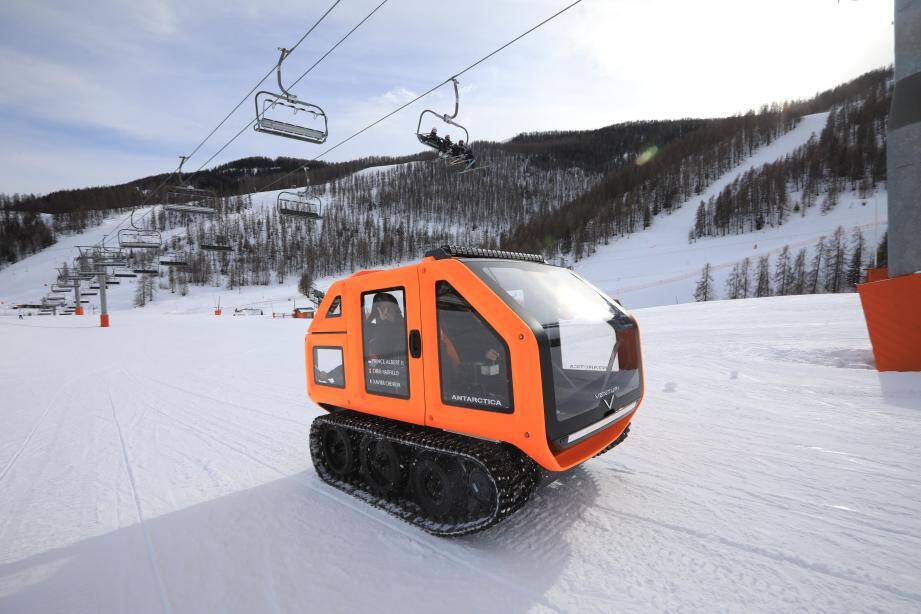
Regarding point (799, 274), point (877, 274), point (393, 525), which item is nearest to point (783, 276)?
point (799, 274)

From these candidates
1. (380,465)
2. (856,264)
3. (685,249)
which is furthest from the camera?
(685,249)

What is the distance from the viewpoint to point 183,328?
83.5 feet

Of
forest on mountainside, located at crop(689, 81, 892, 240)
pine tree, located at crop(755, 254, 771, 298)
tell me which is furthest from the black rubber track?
forest on mountainside, located at crop(689, 81, 892, 240)

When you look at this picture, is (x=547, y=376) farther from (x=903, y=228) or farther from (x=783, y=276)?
(x=783, y=276)

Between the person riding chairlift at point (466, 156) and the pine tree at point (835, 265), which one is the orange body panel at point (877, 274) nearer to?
the person riding chairlift at point (466, 156)

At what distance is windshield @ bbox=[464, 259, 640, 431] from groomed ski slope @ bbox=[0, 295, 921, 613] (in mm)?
934

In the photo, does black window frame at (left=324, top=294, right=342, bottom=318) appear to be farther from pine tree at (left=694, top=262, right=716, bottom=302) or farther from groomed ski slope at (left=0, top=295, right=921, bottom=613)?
pine tree at (left=694, top=262, right=716, bottom=302)

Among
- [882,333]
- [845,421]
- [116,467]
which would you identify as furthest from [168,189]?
[882,333]

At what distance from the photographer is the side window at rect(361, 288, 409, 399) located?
3615 mm

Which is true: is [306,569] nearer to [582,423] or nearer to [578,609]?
[578,609]

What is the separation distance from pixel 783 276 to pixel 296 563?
6681 cm

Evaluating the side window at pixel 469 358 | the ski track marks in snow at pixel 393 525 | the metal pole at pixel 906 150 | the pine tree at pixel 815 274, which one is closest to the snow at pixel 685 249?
the pine tree at pixel 815 274

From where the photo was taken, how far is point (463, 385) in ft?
10.4

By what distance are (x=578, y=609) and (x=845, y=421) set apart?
4505 millimetres
